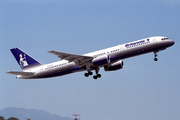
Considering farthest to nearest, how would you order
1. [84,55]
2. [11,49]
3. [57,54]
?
1. [11,49]
2. [84,55]
3. [57,54]

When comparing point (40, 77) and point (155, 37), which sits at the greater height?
point (155, 37)

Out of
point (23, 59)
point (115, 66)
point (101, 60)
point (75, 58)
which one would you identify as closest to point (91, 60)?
point (101, 60)

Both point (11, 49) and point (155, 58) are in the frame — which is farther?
point (11, 49)

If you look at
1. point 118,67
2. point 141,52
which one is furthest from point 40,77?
point 141,52

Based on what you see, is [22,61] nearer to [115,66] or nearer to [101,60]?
[101,60]

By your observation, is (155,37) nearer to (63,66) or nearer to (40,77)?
(63,66)

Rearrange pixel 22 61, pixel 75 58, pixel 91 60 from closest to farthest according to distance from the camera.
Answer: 1. pixel 75 58
2. pixel 91 60
3. pixel 22 61

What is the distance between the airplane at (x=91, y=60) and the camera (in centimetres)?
5278

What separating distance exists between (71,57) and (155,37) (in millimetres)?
14686

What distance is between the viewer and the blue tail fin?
6097cm

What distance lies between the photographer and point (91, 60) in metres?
55.3

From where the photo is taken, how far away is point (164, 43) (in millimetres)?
53062

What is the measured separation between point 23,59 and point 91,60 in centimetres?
1525

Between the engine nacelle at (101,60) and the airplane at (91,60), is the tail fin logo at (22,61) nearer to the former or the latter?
the airplane at (91,60)
